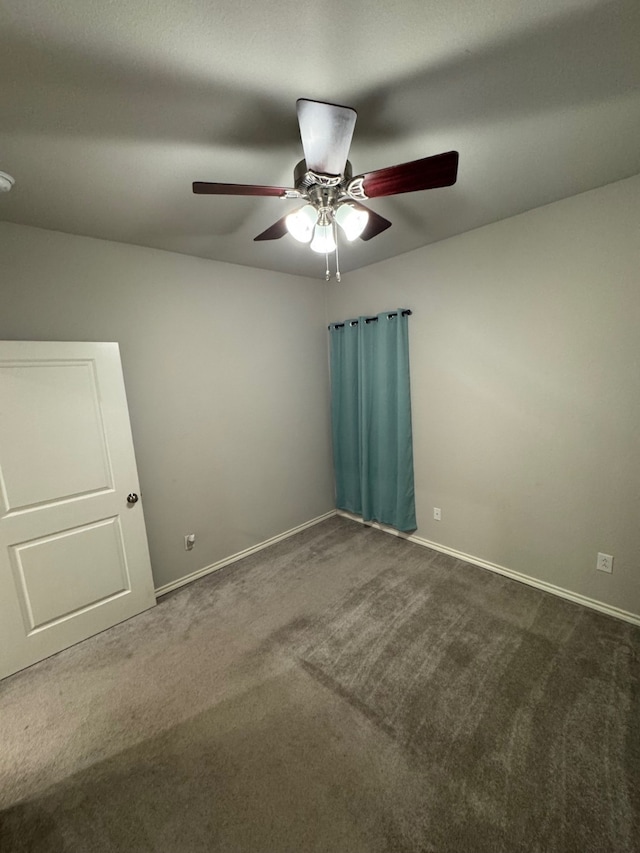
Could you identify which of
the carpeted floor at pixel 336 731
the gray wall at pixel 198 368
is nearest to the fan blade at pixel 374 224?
the gray wall at pixel 198 368

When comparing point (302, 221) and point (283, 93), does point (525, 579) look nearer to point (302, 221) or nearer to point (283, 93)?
point (302, 221)

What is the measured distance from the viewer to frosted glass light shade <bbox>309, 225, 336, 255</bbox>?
154 cm

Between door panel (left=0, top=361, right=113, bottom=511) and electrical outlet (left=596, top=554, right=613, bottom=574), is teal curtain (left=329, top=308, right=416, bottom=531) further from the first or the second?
door panel (left=0, top=361, right=113, bottom=511)

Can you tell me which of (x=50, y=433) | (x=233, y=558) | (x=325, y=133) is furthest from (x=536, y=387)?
(x=50, y=433)

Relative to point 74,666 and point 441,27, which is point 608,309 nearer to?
point 441,27

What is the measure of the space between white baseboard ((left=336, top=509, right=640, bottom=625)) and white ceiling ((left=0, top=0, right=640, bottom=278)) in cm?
251

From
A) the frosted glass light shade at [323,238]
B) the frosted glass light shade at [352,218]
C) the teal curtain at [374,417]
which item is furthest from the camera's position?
the teal curtain at [374,417]

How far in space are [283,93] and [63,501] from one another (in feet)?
7.55

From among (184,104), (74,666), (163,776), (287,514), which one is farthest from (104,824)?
(184,104)

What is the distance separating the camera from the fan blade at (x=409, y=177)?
111 cm

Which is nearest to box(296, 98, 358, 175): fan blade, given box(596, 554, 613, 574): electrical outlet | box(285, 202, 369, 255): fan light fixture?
box(285, 202, 369, 255): fan light fixture

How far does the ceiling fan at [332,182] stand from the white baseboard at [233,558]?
2.51 metres

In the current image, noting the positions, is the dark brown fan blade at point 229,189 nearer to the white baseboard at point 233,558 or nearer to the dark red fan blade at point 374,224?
the dark red fan blade at point 374,224

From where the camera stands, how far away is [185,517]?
8.63ft
